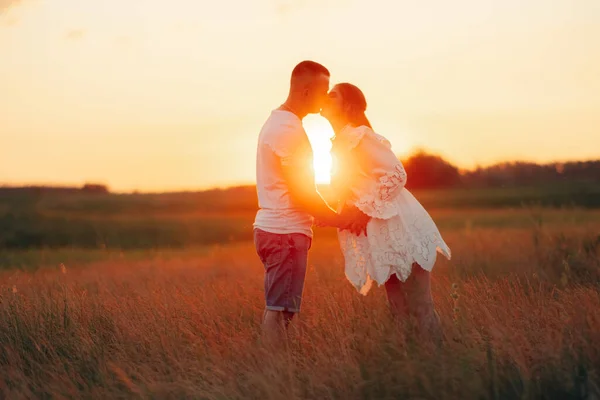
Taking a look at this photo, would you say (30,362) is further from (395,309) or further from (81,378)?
(395,309)

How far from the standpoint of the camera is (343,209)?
544 cm

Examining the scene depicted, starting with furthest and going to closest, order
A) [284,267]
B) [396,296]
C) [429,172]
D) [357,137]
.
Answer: [429,172] < [396,296] < [284,267] < [357,137]

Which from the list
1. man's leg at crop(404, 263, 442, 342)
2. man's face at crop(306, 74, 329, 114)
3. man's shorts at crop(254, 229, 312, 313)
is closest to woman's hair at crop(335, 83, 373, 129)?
man's face at crop(306, 74, 329, 114)

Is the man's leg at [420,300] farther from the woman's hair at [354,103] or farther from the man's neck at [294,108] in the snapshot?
the man's neck at [294,108]

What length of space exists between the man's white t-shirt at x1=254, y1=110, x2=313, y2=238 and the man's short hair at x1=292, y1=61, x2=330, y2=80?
0.30m

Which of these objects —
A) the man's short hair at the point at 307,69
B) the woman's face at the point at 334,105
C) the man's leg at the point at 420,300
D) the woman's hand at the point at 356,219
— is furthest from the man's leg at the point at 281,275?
the man's short hair at the point at 307,69

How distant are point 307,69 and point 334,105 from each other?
1.16 ft

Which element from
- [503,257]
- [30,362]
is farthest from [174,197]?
[30,362]

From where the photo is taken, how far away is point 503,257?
11.3 meters

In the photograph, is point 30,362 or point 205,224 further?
point 205,224

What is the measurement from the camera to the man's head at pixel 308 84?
17.4 feet

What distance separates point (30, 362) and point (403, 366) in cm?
319

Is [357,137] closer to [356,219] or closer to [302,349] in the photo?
[356,219]

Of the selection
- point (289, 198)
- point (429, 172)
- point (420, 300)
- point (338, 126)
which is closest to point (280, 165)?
point (289, 198)
